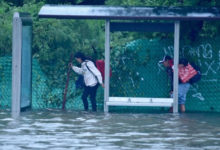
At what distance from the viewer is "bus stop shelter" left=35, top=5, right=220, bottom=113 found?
16641 millimetres

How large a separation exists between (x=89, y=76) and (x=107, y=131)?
417cm

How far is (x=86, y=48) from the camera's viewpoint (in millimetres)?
18875

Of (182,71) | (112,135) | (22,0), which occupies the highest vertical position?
(22,0)

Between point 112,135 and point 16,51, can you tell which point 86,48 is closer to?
point 16,51

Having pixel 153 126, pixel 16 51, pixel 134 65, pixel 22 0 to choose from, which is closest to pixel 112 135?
pixel 153 126

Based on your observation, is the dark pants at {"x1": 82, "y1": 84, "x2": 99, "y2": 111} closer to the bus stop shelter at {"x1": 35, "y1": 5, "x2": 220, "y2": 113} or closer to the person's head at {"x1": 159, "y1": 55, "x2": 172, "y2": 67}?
the bus stop shelter at {"x1": 35, "y1": 5, "x2": 220, "y2": 113}

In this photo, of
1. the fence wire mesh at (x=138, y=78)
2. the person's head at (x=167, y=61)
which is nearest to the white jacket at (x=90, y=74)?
the fence wire mesh at (x=138, y=78)

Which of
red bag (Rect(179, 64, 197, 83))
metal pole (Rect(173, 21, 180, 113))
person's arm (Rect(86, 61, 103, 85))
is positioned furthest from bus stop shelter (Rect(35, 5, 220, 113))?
red bag (Rect(179, 64, 197, 83))

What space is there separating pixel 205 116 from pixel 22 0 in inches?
456

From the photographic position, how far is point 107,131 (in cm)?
1359

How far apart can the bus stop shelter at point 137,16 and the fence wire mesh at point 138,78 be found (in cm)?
87

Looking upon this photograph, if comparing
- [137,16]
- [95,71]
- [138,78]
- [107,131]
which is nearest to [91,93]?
[95,71]

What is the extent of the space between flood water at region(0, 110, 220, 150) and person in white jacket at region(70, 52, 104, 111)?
1.80 feet

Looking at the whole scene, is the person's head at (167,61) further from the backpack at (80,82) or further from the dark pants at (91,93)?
the backpack at (80,82)
